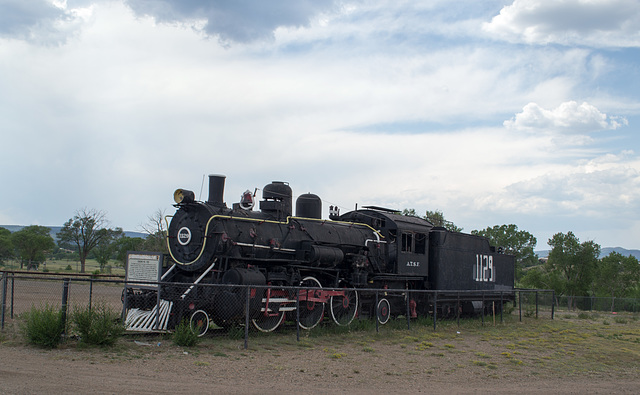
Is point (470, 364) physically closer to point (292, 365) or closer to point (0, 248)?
point (292, 365)

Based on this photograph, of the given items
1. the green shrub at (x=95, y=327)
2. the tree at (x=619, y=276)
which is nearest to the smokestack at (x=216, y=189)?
the green shrub at (x=95, y=327)

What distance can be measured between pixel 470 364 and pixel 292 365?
3.64 m

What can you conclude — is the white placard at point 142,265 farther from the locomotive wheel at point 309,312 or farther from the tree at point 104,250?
the tree at point 104,250

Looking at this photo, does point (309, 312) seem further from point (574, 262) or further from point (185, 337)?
point (574, 262)

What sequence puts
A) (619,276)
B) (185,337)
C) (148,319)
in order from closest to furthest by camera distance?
(185,337) → (148,319) → (619,276)

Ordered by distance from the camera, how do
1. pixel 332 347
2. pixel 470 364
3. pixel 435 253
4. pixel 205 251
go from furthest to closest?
pixel 435 253 → pixel 205 251 → pixel 332 347 → pixel 470 364

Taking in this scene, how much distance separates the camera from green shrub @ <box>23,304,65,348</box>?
10039mm

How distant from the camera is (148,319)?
1245 cm

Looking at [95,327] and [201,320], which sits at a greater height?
[95,327]

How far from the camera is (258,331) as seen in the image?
13.7m

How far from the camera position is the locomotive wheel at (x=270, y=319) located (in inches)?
530

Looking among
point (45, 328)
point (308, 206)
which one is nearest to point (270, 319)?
point (308, 206)

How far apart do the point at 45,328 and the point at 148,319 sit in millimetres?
2678

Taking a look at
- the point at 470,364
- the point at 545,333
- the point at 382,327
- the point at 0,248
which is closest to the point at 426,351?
the point at 470,364
